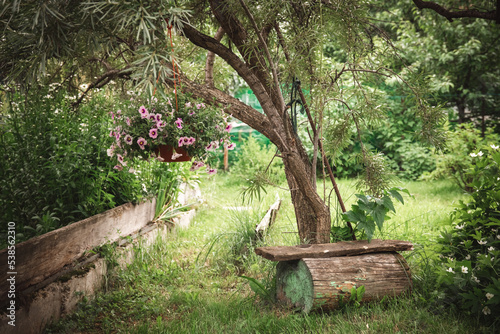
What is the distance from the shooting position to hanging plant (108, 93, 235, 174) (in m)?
2.65

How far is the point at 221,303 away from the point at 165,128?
4.42 ft

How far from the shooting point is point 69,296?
2.73m

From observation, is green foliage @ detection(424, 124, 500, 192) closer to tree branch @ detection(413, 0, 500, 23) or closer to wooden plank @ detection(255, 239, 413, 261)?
tree branch @ detection(413, 0, 500, 23)

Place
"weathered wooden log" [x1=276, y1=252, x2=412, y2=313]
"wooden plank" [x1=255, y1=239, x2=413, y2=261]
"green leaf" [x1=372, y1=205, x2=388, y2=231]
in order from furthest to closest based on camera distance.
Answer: "green leaf" [x1=372, y1=205, x2=388, y2=231]
"wooden plank" [x1=255, y1=239, x2=413, y2=261]
"weathered wooden log" [x1=276, y1=252, x2=412, y2=313]

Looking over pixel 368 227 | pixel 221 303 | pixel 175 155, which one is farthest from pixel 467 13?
pixel 221 303

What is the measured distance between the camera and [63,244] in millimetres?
2779

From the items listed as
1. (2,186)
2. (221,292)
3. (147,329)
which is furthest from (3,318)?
(221,292)

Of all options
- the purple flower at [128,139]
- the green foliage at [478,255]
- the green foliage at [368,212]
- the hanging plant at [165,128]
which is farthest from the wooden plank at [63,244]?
the green foliage at [478,255]

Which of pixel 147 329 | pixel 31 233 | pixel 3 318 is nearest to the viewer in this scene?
pixel 3 318

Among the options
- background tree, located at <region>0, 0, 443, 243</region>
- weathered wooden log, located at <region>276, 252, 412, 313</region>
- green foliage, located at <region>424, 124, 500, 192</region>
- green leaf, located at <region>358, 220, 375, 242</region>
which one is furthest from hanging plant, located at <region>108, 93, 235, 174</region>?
green foliage, located at <region>424, 124, 500, 192</region>

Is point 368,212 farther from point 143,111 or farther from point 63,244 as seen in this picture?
point 63,244

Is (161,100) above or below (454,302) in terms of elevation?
above

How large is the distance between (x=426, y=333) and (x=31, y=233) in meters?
2.82

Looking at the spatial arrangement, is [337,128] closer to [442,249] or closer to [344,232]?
[344,232]
